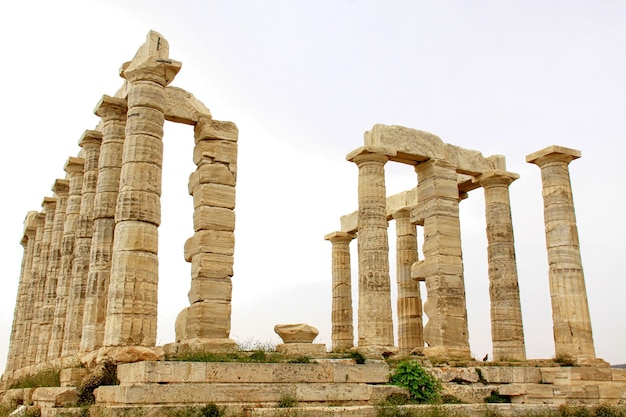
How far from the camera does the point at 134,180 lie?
1786 centimetres

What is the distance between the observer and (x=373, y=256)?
23281mm

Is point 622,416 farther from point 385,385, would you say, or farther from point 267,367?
point 267,367

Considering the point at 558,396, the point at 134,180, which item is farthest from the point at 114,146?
the point at 558,396

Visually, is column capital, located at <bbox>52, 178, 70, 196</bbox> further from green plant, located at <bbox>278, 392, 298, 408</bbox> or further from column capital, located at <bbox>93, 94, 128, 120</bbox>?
green plant, located at <bbox>278, 392, 298, 408</bbox>

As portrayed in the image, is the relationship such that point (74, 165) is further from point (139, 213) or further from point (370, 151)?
point (370, 151)

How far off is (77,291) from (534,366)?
14950 millimetres

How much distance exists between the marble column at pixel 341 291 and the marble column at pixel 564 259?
34.5 ft

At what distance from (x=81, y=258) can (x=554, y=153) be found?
1720 cm

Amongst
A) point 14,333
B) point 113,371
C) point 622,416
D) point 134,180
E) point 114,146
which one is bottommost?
point 622,416

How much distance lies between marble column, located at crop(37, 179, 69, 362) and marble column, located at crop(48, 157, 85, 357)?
7.34 ft

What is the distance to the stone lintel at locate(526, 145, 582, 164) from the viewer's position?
24.0 m

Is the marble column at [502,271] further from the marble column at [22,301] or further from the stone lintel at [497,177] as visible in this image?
the marble column at [22,301]

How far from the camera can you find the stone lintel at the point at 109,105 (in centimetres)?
2008

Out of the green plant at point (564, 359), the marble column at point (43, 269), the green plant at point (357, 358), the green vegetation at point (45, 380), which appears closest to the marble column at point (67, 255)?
the green vegetation at point (45, 380)
